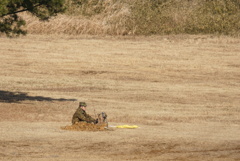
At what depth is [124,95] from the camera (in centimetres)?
3419

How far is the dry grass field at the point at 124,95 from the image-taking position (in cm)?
2050

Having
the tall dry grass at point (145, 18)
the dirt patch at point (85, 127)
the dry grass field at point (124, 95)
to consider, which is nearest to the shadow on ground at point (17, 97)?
the dry grass field at point (124, 95)

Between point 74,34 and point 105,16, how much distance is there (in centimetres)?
350

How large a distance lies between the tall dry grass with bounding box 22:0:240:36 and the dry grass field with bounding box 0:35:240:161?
1.52m

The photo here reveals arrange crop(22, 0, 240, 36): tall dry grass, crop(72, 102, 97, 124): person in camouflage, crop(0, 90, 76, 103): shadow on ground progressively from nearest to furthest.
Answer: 1. crop(72, 102, 97, 124): person in camouflage
2. crop(0, 90, 76, 103): shadow on ground
3. crop(22, 0, 240, 36): tall dry grass

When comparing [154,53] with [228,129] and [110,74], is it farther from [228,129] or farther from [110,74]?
[228,129]

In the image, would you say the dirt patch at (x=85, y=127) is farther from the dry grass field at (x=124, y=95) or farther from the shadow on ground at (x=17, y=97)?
the shadow on ground at (x=17, y=97)

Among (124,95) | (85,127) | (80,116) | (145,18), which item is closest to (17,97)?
(124,95)

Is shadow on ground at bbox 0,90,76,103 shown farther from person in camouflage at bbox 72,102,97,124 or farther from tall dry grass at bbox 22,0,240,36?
tall dry grass at bbox 22,0,240,36

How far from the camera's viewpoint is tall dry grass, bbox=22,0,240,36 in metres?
51.2

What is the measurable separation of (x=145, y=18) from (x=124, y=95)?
64.0 ft

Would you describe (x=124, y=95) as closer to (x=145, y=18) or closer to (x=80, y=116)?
(x=80, y=116)

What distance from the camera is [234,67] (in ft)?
140

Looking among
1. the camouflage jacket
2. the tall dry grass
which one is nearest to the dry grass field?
the camouflage jacket
